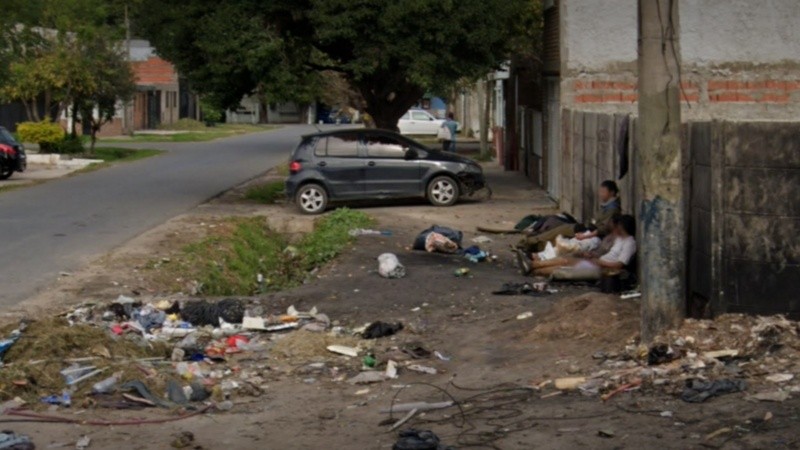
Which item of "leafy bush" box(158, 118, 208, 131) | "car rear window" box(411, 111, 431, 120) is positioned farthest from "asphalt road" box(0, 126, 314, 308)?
"leafy bush" box(158, 118, 208, 131)

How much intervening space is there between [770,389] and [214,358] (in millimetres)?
5017

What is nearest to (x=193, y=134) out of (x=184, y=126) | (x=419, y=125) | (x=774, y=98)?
(x=184, y=126)

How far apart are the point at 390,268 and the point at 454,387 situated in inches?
228

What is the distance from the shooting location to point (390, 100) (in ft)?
102

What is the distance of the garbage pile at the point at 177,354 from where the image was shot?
404 inches

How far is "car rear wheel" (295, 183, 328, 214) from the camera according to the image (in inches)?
1003

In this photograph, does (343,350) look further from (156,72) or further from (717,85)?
(156,72)

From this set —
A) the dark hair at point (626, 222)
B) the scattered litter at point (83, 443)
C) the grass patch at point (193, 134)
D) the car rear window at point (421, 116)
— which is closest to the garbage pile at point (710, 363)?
the scattered litter at point (83, 443)

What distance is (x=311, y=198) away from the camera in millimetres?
→ 25547

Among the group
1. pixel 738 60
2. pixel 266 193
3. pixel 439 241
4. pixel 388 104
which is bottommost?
pixel 439 241

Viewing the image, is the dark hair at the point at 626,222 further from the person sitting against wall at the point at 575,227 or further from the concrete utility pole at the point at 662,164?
the concrete utility pole at the point at 662,164

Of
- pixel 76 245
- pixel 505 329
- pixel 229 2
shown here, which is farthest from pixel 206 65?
pixel 505 329

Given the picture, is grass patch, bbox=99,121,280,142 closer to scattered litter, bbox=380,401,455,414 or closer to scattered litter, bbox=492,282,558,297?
scattered litter, bbox=492,282,558,297

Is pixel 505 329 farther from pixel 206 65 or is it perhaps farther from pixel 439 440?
pixel 206 65
